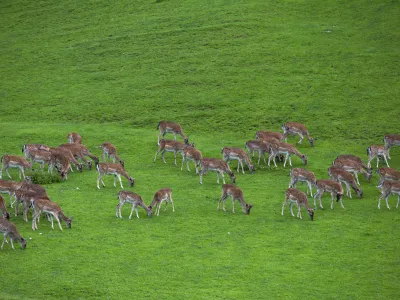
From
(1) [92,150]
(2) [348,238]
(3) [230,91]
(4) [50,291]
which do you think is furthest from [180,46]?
(4) [50,291]

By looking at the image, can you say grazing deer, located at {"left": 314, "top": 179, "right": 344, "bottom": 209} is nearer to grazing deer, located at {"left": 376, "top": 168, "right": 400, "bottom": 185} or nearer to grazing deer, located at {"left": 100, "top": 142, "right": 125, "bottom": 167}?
grazing deer, located at {"left": 376, "top": 168, "right": 400, "bottom": 185}

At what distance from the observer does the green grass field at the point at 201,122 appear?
2178cm

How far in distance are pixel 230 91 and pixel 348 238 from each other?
2007 cm

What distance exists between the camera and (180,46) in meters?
50.2

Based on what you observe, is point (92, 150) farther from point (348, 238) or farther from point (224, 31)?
point (224, 31)

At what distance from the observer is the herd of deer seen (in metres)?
26.1

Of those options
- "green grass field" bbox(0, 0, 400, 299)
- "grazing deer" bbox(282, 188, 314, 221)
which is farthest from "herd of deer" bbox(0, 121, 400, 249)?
"green grass field" bbox(0, 0, 400, 299)

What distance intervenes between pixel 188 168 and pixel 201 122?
23.5 ft

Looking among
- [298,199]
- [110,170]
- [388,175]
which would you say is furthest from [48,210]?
[388,175]

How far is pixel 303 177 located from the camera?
29.3 m

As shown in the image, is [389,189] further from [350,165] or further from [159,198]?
[159,198]

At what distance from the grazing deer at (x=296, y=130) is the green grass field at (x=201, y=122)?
0.60 m

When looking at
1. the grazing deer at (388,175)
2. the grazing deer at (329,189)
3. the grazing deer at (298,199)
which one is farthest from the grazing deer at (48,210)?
the grazing deer at (388,175)

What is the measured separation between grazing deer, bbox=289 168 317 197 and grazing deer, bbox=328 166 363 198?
0.95 metres
